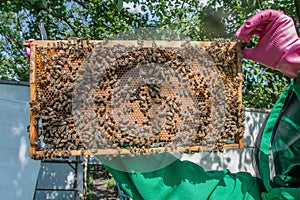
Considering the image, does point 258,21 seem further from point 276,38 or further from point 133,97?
point 133,97

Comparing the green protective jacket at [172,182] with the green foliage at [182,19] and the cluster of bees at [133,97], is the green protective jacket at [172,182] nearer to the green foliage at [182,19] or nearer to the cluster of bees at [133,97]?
the cluster of bees at [133,97]

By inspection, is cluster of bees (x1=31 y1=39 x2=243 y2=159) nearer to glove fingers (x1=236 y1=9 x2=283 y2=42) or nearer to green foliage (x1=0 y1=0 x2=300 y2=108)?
glove fingers (x1=236 y1=9 x2=283 y2=42)

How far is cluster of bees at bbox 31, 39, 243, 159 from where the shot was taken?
1418mm

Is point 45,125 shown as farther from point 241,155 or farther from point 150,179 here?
point 241,155

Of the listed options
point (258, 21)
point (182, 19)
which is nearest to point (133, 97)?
point (258, 21)

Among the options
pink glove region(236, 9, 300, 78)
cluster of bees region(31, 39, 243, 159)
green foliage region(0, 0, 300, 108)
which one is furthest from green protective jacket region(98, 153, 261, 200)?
green foliage region(0, 0, 300, 108)

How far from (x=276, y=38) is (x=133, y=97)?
2.11ft

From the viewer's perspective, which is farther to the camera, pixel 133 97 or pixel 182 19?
pixel 182 19

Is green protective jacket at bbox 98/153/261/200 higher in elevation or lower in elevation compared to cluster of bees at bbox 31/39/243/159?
lower

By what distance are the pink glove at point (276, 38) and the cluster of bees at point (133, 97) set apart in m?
0.14

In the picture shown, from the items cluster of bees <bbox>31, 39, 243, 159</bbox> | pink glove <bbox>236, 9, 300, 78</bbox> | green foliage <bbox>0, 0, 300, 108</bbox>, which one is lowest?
cluster of bees <bbox>31, 39, 243, 159</bbox>

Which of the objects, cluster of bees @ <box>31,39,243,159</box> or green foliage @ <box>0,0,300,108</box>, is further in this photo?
green foliage @ <box>0,0,300,108</box>

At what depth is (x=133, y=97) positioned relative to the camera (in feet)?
4.83

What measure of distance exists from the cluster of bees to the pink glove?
5.4 inches
